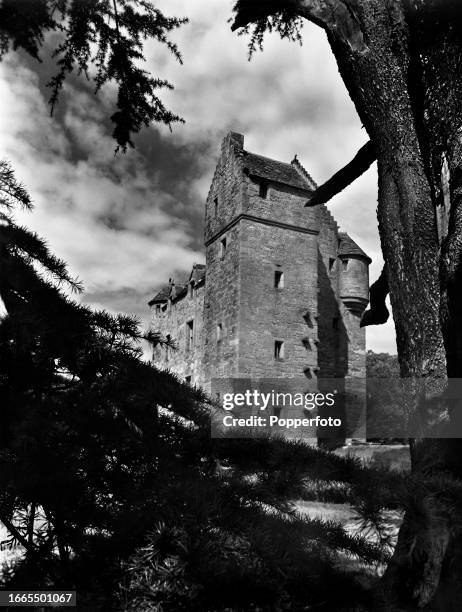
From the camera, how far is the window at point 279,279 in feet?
81.3

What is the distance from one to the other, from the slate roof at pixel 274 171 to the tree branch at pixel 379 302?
20576mm

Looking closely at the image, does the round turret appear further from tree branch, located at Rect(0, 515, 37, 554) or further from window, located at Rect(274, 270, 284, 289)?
tree branch, located at Rect(0, 515, 37, 554)

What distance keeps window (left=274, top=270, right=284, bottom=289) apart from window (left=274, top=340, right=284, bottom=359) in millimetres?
2418

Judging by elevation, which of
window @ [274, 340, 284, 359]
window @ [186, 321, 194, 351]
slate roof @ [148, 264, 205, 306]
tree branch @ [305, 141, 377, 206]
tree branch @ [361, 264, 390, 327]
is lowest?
tree branch @ [361, 264, 390, 327]

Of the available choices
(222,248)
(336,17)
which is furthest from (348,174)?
(222,248)

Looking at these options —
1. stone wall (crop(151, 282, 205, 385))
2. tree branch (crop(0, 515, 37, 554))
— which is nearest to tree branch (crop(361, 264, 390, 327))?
tree branch (crop(0, 515, 37, 554))

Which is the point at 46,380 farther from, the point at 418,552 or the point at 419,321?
the point at 419,321

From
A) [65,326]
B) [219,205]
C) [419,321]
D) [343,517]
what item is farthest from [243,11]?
[219,205]

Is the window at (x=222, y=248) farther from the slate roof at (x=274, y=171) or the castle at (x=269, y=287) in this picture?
the slate roof at (x=274, y=171)

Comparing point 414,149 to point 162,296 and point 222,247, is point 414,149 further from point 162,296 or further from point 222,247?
point 162,296

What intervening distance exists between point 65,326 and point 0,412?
0.39m

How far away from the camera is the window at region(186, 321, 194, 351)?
30.2m

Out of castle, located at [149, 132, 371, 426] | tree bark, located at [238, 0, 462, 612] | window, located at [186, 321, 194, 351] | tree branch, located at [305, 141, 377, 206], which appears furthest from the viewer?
window, located at [186, 321, 194, 351]

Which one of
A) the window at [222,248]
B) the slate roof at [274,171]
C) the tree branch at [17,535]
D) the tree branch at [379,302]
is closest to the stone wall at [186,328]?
the window at [222,248]
